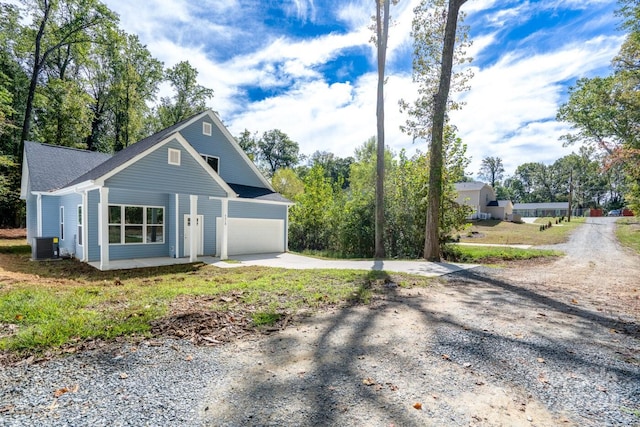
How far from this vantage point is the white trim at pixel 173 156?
1003 cm

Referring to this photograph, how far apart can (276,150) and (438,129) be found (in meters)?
39.5

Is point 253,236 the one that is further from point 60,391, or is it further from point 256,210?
point 60,391

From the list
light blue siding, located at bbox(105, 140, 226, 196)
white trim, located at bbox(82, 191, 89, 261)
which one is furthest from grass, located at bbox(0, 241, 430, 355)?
light blue siding, located at bbox(105, 140, 226, 196)

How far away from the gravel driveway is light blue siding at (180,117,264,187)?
A: 38.0ft

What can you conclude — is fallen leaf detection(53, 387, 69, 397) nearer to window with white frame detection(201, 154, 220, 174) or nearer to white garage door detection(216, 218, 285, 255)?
white garage door detection(216, 218, 285, 255)

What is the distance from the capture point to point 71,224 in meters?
11.6

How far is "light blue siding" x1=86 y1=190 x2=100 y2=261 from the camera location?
10359mm

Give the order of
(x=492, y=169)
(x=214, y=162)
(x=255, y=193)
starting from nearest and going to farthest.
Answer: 1. (x=214, y=162)
2. (x=255, y=193)
3. (x=492, y=169)

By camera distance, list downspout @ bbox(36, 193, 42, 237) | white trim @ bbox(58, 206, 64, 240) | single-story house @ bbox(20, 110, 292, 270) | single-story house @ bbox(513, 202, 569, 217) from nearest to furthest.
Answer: single-story house @ bbox(20, 110, 292, 270) → white trim @ bbox(58, 206, 64, 240) → downspout @ bbox(36, 193, 42, 237) → single-story house @ bbox(513, 202, 569, 217)

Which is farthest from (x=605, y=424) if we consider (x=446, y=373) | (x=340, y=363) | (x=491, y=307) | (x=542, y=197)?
(x=542, y=197)

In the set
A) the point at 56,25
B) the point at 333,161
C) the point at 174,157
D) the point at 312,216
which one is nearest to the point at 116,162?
the point at 174,157

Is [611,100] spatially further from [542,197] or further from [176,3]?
[542,197]

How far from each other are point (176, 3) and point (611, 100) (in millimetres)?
23092

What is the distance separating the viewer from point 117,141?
2608 cm
